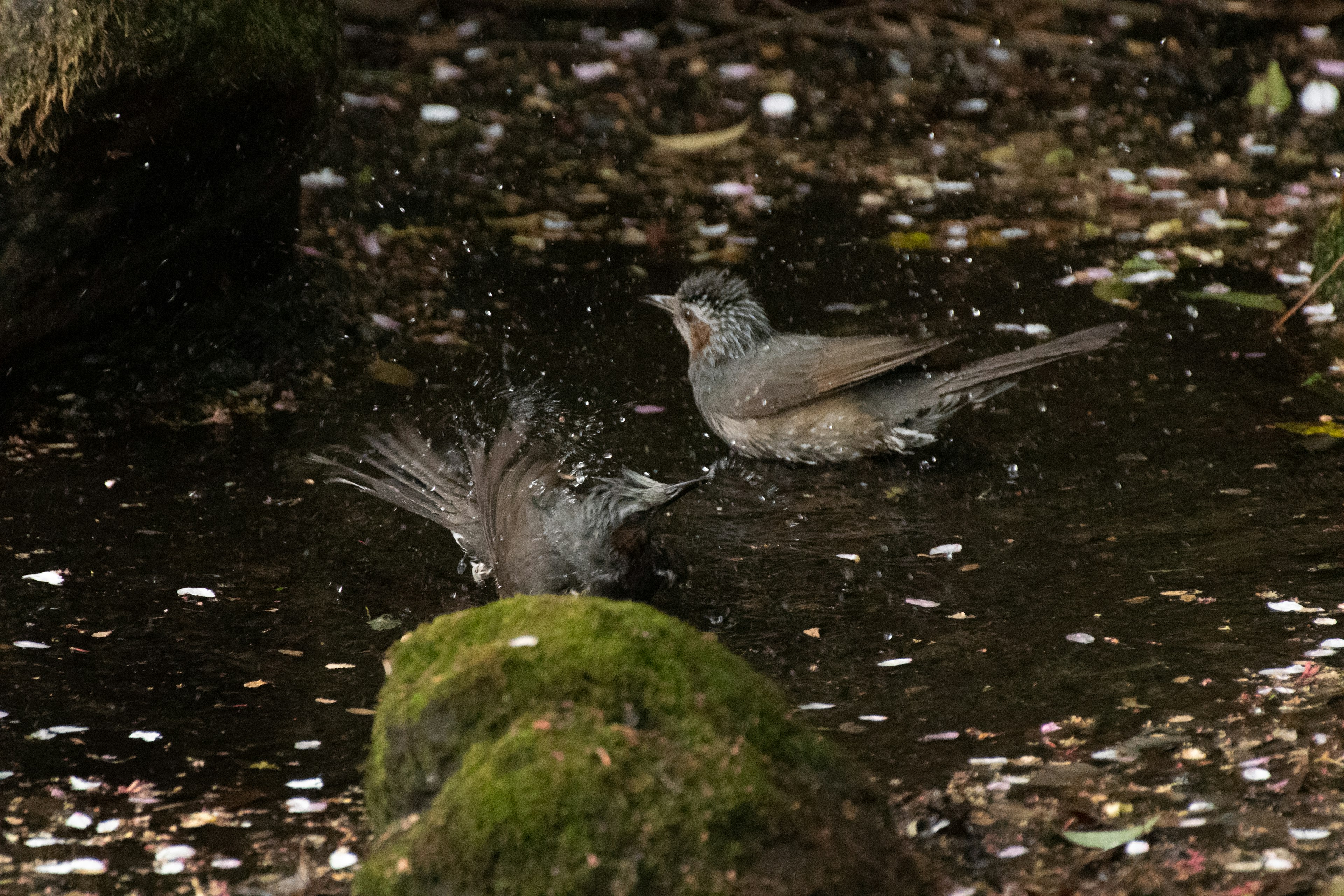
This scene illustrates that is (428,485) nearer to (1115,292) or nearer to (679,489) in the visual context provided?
(679,489)

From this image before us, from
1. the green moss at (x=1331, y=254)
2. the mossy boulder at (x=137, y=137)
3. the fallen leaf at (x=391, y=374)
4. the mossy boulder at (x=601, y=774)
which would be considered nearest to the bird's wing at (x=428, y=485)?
the fallen leaf at (x=391, y=374)

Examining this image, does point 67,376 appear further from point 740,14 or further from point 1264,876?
point 740,14

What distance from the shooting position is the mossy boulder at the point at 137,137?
6449 millimetres

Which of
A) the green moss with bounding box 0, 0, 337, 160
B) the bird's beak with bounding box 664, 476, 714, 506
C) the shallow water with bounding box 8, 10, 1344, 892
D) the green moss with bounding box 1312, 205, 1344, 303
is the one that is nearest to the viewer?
the shallow water with bounding box 8, 10, 1344, 892

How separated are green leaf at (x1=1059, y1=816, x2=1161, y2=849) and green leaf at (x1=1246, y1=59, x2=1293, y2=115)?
9.36m

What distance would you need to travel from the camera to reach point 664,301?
25.2 ft

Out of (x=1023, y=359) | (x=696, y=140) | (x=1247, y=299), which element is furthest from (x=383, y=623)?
(x=696, y=140)

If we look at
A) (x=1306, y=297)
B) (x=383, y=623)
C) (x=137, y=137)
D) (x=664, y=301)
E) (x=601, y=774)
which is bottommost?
(x=383, y=623)

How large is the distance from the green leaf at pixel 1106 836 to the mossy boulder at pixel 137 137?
16.8 ft

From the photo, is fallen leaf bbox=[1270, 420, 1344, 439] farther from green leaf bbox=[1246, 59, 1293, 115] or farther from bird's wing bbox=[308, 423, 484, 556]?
green leaf bbox=[1246, 59, 1293, 115]

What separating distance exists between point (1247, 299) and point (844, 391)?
2.96 metres

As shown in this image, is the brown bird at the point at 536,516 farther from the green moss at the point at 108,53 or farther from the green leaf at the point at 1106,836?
the green moss at the point at 108,53

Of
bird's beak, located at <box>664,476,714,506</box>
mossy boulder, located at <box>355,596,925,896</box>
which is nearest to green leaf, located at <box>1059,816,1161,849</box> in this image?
mossy boulder, located at <box>355,596,925,896</box>

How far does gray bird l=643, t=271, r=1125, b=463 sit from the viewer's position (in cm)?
684
